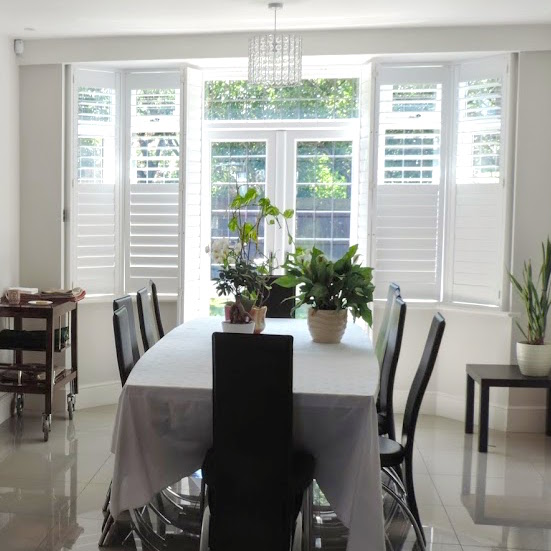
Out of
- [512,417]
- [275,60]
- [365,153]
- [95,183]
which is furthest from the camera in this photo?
[95,183]

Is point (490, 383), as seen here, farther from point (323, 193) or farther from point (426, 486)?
point (323, 193)

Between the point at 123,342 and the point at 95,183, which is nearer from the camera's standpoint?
the point at 123,342

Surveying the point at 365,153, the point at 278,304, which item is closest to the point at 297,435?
the point at 278,304

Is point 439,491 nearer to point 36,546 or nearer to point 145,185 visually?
point 36,546

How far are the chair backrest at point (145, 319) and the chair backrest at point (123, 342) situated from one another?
1.28ft

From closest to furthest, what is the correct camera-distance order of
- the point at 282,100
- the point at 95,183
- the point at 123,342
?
the point at 123,342
the point at 95,183
the point at 282,100

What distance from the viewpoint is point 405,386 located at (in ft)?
17.2

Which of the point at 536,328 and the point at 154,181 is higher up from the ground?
the point at 154,181

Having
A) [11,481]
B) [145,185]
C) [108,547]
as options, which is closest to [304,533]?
[108,547]

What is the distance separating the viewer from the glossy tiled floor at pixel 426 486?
3256 mm

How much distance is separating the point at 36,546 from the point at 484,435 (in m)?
2.65

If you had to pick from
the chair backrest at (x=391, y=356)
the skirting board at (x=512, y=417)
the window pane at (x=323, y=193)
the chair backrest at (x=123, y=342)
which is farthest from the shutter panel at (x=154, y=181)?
the skirting board at (x=512, y=417)

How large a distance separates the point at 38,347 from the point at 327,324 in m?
1.93

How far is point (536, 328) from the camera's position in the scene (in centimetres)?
456
